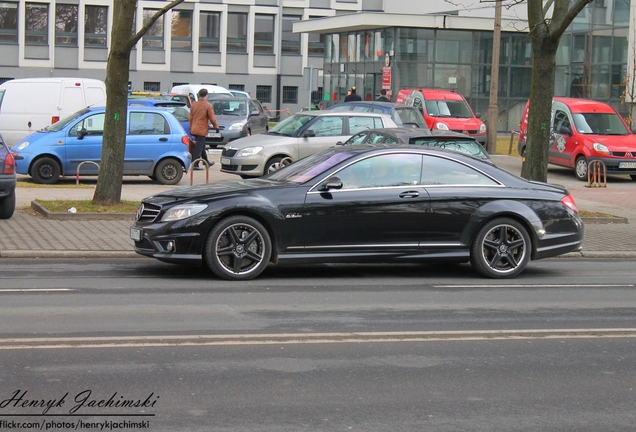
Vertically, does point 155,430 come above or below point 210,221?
below

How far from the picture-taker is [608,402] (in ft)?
20.7

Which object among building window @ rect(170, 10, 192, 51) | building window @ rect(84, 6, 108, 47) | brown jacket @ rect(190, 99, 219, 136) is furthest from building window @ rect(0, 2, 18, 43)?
brown jacket @ rect(190, 99, 219, 136)

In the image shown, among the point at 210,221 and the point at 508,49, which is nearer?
the point at 210,221

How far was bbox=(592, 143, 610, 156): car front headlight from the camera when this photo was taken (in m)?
25.6

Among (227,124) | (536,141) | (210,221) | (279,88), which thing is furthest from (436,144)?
(279,88)

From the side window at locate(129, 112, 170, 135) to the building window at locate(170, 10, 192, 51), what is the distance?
40.5 metres

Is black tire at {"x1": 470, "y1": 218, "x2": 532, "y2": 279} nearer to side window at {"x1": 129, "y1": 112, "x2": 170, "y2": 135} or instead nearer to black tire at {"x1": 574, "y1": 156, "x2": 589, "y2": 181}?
side window at {"x1": 129, "y1": 112, "x2": 170, "y2": 135}

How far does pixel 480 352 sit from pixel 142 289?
3.92 meters

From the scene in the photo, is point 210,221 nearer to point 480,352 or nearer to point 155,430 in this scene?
point 480,352

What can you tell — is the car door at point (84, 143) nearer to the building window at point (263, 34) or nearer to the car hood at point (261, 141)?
the car hood at point (261, 141)

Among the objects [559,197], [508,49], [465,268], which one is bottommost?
[465,268]

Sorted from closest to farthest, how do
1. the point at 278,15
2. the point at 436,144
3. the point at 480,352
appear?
1. the point at 480,352
2. the point at 436,144
3. the point at 278,15

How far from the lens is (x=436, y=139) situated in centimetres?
1636

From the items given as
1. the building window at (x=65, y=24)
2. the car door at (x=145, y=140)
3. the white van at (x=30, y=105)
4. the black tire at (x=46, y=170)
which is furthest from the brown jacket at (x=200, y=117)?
the building window at (x=65, y=24)
